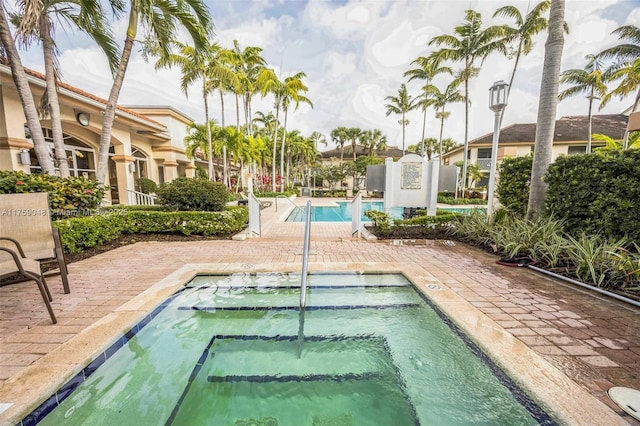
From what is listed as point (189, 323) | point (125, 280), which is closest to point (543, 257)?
point (189, 323)

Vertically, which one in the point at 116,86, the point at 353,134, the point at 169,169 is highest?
the point at 353,134

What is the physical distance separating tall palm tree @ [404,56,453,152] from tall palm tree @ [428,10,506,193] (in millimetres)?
1045

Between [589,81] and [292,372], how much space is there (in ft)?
86.8

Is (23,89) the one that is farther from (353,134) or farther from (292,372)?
(353,134)

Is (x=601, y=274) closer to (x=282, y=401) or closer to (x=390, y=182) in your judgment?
(x=282, y=401)

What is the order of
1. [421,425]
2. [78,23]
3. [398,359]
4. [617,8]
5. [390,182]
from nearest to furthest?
1. [421,425]
2. [398,359]
3. [78,23]
4. [617,8]
5. [390,182]

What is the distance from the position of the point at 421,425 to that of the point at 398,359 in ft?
2.37

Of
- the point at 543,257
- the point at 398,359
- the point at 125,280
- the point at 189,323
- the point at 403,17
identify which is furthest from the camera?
the point at 403,17

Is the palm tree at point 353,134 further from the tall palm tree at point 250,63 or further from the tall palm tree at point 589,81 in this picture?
the tall palm tree at point 589,81

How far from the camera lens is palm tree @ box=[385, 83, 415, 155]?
25906mm

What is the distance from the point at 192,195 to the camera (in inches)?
285

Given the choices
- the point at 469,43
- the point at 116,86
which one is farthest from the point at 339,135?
the point at 116,86

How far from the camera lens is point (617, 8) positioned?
6840 mm

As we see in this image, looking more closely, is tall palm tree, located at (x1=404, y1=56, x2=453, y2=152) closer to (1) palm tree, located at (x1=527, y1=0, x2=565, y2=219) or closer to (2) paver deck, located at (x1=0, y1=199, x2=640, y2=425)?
(1) palm tree, located at (x1=527, y1=0, x2=565, y2=219)
